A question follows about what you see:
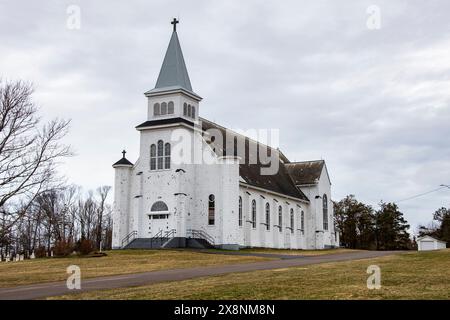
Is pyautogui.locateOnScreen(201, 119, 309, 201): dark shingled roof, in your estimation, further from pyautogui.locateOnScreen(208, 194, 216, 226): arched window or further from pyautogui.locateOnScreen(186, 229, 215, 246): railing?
pyautogui.locateOnScreen(186, 229, 215, 246): railing

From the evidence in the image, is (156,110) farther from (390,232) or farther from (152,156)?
(390,232)

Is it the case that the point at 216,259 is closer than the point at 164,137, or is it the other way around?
the point at 216,259

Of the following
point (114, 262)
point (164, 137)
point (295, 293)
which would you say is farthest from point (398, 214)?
point (295, 293)

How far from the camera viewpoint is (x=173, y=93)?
2098 inches


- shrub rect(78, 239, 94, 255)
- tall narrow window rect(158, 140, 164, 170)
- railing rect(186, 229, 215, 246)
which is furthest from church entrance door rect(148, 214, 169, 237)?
shrub rect(78, 239, 94, 255)

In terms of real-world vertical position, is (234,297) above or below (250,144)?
below

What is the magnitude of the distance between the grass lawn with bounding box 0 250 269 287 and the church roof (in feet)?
52.6

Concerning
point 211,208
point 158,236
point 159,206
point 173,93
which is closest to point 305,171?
point 211,208

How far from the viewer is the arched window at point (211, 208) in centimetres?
5241

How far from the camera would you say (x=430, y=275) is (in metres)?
20.6

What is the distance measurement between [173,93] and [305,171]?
2541 cm
